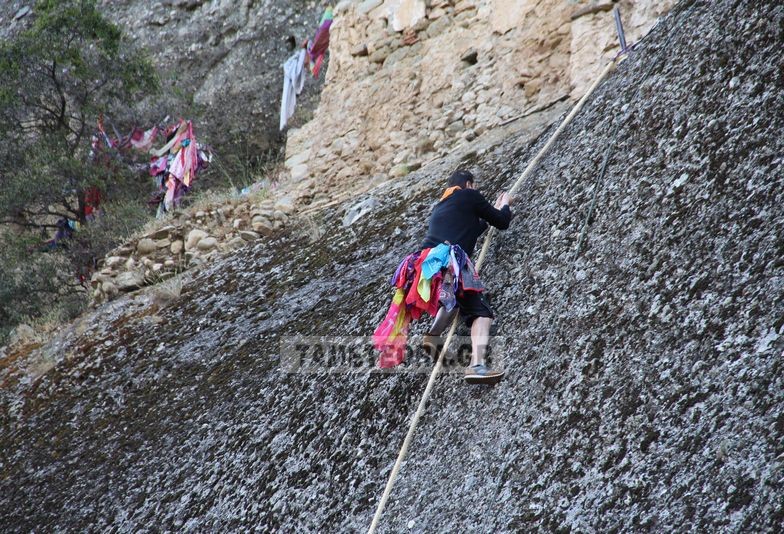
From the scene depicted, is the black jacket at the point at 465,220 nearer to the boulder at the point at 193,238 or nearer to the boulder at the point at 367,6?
the boulder at the point at 193,238

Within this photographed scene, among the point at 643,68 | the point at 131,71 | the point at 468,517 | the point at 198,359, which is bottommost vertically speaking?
the point at 468,517

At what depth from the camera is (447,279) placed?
6082 mm

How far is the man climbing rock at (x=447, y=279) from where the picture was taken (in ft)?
19.7

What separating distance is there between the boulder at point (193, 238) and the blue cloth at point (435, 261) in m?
5.49

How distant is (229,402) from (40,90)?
943cm

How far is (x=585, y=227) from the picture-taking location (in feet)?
19.4

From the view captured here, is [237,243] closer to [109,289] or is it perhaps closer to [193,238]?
[193,238]

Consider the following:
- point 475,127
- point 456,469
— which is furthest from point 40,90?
point 456,469

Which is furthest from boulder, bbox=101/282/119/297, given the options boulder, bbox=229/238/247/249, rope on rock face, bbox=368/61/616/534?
rope on rock face, bbox=368/61/616/534

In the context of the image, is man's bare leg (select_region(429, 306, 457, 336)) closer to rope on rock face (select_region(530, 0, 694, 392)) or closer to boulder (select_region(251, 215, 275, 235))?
rope on rock face (select_region(530, 0, 694, 392))

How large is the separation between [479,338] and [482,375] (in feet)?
1.00

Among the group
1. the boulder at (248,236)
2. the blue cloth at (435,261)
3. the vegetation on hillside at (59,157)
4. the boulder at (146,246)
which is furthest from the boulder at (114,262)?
the blue cloth at (435,261)

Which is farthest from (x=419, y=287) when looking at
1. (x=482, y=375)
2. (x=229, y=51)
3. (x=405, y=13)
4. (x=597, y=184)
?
(x=229, y=51)

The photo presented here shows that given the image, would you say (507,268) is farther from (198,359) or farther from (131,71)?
(131,71)
